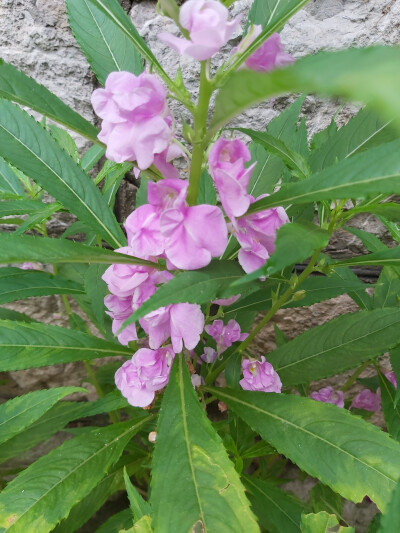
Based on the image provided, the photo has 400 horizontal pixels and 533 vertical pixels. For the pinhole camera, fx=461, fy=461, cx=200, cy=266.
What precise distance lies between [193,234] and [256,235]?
0.11 metres

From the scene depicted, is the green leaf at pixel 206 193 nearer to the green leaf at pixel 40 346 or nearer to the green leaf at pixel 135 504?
the green leaf at pixel 40 346

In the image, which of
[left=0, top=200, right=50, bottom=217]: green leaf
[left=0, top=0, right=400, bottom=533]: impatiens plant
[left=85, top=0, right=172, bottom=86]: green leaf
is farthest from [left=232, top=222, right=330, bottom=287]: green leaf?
[left=0, top=200, right=50, bottom=217]: green leaf

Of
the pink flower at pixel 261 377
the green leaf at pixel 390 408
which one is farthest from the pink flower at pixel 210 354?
the green leaf at pixel 390 408

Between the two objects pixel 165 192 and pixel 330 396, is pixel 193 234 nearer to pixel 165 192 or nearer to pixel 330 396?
pixel 165 192

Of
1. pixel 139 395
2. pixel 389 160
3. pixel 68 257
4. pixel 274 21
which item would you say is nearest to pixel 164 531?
pixel 139 395

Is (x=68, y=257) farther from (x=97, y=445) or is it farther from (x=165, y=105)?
(x=97, y=445)

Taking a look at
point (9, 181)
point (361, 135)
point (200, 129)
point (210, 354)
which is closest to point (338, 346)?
point (210, 354)

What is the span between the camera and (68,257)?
0.55 m

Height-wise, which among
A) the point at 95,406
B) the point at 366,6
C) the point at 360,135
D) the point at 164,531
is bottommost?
the point at 95,406

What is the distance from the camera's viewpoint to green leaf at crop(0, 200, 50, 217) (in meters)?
0.86

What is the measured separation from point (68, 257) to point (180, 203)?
0.15 meters

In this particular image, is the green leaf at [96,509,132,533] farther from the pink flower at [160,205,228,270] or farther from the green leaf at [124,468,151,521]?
the pink flower at [160,205,228,270]

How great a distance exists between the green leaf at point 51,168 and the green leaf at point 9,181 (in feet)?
1.05

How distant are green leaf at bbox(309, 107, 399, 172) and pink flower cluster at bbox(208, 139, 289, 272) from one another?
0.68 feet
